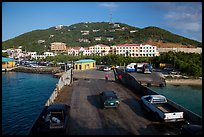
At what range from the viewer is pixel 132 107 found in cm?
1438

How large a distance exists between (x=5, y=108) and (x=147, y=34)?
146733mm

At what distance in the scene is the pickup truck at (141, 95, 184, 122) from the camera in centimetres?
1087

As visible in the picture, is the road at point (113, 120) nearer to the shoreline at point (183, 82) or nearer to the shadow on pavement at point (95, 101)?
the shadow on pavement at point (95, 101)

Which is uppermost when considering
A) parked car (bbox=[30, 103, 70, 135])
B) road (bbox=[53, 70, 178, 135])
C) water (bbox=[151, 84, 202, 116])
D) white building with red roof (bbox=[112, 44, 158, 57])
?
white building with red roof (bbox=[112, 44, 158, 57])

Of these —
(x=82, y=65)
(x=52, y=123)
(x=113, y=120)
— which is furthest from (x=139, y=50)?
(x=52, y=123)

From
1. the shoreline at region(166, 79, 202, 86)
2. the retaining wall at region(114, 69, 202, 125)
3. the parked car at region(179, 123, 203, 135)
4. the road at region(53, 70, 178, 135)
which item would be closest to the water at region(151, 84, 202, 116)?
the shoreline at region(166, 79, 202, 86)

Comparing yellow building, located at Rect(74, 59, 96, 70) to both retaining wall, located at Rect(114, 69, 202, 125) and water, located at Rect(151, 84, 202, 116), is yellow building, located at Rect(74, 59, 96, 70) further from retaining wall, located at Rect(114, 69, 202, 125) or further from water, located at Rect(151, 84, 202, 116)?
retaining wall, located at Rect(114, 69, 202, 125)

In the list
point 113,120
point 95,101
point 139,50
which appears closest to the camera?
point 113,120

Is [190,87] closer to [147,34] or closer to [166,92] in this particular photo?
[166,92]

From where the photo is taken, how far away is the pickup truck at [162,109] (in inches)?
428

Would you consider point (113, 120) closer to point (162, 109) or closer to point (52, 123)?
point (162, 109)

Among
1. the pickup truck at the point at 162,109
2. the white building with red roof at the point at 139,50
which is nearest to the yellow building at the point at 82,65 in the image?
the pickup truck at the point at 162,109

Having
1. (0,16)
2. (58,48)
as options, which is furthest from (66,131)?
(58,48)

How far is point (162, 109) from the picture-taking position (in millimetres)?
12477
